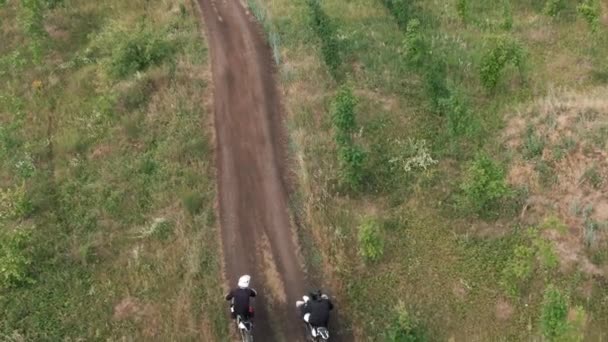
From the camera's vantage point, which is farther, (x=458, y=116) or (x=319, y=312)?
(x=458, y=116)

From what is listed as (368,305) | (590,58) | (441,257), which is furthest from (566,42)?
(368,305)

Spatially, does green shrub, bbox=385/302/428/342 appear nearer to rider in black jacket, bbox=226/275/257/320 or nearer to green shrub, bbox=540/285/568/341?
green shrub, bbox=540/285/568/341

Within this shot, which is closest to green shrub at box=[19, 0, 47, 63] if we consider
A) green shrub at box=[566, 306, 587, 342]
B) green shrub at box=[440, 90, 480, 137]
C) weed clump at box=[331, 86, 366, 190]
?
weed clump at box=[331, 86, 366, 190]

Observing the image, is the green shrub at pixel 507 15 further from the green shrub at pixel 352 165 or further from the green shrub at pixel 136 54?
the green shrub at pixel 136 54

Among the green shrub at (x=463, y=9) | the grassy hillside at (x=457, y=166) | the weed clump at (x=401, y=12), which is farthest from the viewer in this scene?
the weed clump at (x=401, y=12)

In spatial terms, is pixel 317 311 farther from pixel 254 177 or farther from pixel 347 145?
pixel 254 177

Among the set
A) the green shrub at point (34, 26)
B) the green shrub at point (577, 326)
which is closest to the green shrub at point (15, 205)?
the green shrub at point (34, 26)

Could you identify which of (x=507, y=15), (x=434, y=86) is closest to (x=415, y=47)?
(x=434, y=86)
